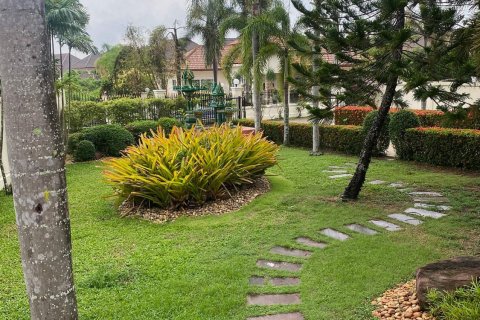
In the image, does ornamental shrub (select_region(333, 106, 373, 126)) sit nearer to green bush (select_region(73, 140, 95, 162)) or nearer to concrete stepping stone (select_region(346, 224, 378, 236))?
green bush (select_region(73, 140, 95, 162))

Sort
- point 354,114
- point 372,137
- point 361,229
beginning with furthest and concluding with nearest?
point 354,114, point 372,137, point 361,229

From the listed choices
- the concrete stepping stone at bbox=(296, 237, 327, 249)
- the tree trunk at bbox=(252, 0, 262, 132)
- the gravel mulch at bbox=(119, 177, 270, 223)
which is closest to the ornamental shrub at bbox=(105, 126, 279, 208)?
the gravel mulch at bbox=(119, 177, 270, 223)

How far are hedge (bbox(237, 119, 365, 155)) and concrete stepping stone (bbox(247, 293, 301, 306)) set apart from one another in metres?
7.38

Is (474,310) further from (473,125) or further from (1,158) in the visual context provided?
(473,125)

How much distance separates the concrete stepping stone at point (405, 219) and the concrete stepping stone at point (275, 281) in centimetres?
216

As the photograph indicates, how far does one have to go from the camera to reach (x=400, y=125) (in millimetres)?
9398

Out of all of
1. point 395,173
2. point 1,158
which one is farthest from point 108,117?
point 395,173

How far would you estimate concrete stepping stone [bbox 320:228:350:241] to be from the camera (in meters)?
4.82

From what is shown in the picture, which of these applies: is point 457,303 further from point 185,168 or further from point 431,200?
point 185,168

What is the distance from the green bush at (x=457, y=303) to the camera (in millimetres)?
2430

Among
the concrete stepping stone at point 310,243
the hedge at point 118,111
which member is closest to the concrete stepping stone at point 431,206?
the concrete stepping stone at point 310,243

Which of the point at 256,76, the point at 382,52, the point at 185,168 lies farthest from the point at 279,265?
the point at 256,76

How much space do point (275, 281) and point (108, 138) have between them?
337 inches

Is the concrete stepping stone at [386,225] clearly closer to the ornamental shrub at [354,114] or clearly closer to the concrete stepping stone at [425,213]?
the concrete stepping stone at [425,213]
